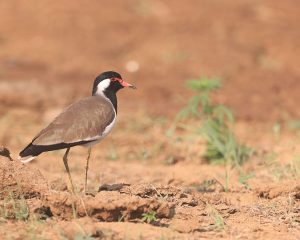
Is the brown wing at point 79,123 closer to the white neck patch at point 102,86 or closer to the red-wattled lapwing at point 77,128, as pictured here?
the red-wattled lapwing at point 77,128

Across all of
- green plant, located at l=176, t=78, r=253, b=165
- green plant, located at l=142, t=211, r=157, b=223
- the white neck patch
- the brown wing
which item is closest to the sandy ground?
green plant, located at l=142, t=211, r=157, b=223

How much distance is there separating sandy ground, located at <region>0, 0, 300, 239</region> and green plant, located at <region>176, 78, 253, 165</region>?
19 centimetres

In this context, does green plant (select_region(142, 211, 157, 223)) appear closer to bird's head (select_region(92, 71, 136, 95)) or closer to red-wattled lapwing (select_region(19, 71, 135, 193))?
red-wattled lapwing (select_region(19, 71, 135, 193))

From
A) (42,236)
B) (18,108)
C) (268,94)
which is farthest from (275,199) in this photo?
(268,94)

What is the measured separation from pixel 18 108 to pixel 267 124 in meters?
3.93

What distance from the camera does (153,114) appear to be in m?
12.0

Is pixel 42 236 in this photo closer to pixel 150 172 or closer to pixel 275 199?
pixel 275 199

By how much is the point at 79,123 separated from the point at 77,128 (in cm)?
6

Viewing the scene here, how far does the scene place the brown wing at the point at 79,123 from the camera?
6.42m

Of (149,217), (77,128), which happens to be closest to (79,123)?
(77,128)

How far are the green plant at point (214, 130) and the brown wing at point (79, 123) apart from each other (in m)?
2.22

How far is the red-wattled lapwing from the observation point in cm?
634

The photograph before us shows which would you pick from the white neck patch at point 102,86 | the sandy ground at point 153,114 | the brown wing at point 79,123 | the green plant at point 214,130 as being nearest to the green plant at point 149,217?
the sandy ground at point 153,114

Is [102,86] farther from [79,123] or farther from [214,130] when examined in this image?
[214,130]
